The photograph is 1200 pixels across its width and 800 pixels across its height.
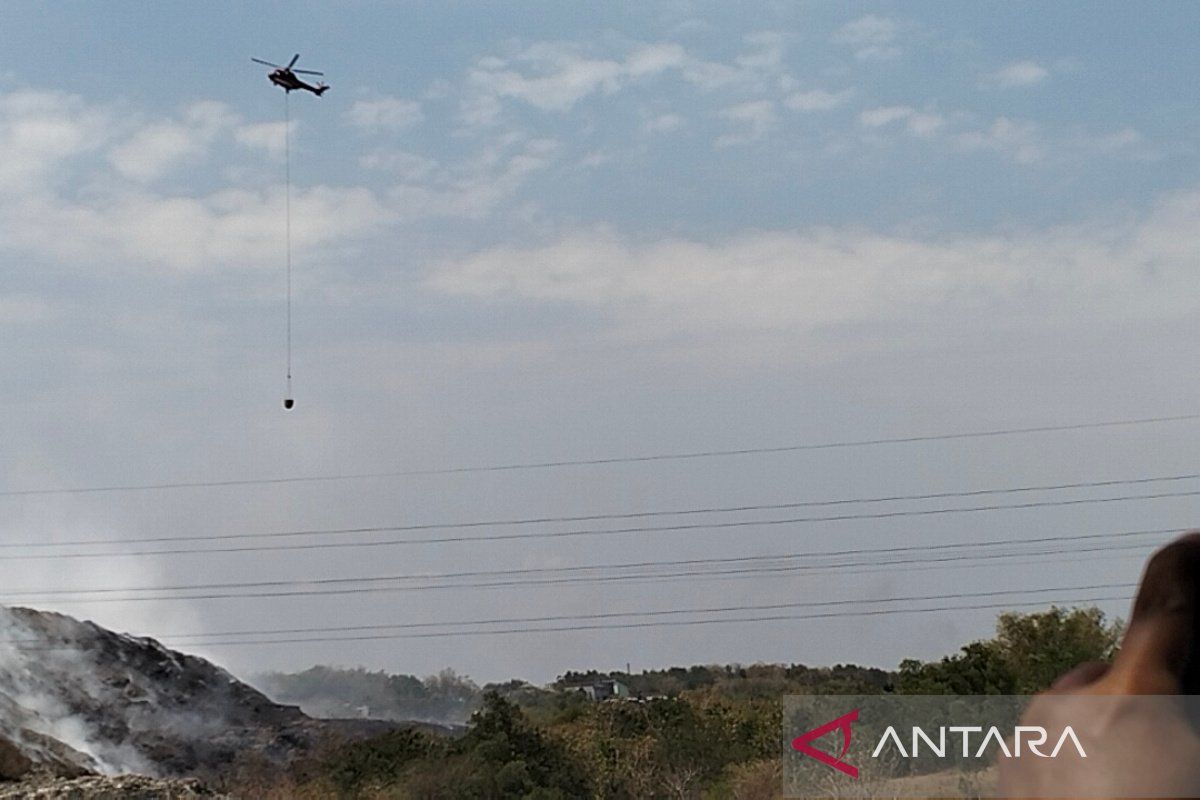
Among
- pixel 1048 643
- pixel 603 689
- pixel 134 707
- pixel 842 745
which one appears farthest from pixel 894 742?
pixel 134 707

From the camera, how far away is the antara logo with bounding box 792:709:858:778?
2603 cm

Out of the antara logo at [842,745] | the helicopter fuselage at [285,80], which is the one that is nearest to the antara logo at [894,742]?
the antara logo at [842,745]

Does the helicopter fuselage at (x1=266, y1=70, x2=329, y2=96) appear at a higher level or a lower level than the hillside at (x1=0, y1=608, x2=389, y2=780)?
higher

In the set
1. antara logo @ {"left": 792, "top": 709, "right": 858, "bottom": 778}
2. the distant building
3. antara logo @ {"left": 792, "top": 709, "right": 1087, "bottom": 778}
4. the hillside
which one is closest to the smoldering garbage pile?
the hillside

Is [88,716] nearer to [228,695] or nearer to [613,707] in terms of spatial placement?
[228,695]

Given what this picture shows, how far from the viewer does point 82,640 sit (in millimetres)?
52781

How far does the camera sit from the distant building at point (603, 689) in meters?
49.1

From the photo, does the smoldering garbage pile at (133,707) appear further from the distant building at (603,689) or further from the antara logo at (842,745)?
the antara logo at (842,745)

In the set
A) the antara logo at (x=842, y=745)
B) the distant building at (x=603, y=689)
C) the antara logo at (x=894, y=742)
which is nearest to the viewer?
the antara logo at (x=894, y=742)

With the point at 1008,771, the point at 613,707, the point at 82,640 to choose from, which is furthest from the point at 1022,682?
the point at 1008,771

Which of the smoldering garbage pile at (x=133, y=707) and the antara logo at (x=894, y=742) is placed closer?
the antara logo at (x=894, y=742)

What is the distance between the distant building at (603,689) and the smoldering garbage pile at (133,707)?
7126 mm

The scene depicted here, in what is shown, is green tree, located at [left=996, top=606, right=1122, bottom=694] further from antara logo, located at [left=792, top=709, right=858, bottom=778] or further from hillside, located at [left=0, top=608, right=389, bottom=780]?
hillside, located at [left=0, top=608, right=389, bottom=780]

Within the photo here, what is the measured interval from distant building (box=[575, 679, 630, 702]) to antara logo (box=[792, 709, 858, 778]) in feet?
51.5
